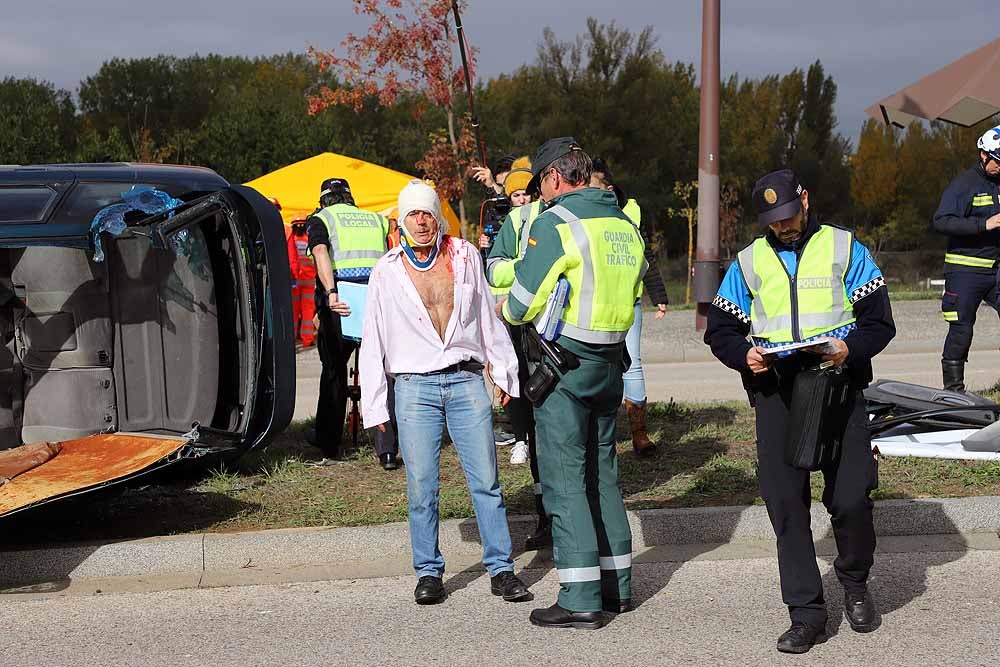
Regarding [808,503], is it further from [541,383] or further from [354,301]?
[354,301]

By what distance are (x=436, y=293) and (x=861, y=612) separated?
2047mm

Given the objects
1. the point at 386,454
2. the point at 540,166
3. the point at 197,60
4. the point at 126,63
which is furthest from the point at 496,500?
the point at 197,60

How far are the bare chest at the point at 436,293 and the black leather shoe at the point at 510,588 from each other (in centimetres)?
99

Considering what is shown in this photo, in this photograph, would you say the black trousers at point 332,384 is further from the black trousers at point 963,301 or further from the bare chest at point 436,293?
the black trousers at point 963,301

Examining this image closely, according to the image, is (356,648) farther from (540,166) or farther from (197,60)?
(197,60)

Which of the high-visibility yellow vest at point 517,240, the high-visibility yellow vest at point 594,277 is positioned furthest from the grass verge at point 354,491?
the high-visibility yellow vest at point 594,277

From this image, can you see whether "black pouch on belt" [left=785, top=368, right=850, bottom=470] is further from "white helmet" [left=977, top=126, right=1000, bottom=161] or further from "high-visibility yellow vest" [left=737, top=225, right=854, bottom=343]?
"white helmet" [left=977, top=126, right=1000, bottom=161]

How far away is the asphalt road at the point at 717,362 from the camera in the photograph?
1097cm

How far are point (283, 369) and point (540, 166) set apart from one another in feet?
7.00

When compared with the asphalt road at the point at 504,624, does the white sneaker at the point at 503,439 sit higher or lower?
higher

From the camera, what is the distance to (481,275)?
18.0 feet

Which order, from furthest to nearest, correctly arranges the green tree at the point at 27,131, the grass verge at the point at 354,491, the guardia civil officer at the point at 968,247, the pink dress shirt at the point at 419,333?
the green tree at the point at 27,131, the guardia civil officer at the point at 968,247, the grass verge at the point at 354,491, the pink dress shirt at the point at 419,333

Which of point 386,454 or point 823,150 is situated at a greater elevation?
point 823,150

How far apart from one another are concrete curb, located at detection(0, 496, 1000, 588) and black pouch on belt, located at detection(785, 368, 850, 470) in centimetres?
152
